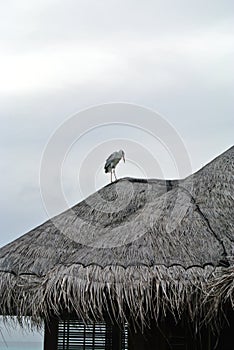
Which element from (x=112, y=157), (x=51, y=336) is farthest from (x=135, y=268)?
(x=112, y=157)

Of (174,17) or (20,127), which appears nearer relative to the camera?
(174,17)

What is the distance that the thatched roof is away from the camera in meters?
5.12

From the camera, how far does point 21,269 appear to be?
5.69 meters

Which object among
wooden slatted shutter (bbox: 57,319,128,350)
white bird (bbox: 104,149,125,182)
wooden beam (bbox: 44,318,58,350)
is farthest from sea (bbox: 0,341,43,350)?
white bird (bbox: 104,149,125,182)

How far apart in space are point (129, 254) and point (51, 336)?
147cm

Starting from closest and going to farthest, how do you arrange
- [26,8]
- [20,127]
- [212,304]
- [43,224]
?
[212,304]
[43,224]
[26,8]
[20,127]

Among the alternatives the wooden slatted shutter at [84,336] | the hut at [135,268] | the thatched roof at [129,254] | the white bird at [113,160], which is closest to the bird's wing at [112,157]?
the white bird at [113,160]

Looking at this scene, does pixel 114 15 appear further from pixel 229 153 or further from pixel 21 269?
pixel 21 269

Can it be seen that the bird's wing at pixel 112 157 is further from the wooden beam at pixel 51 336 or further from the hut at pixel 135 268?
the wooden beam at pixel 51 336

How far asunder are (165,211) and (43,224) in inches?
48.1

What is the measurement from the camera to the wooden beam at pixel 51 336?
6273mm

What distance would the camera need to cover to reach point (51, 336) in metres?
6.33

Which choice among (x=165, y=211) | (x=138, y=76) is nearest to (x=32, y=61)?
(x=138, y=76)

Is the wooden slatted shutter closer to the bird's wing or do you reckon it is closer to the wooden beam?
the wooden beam
